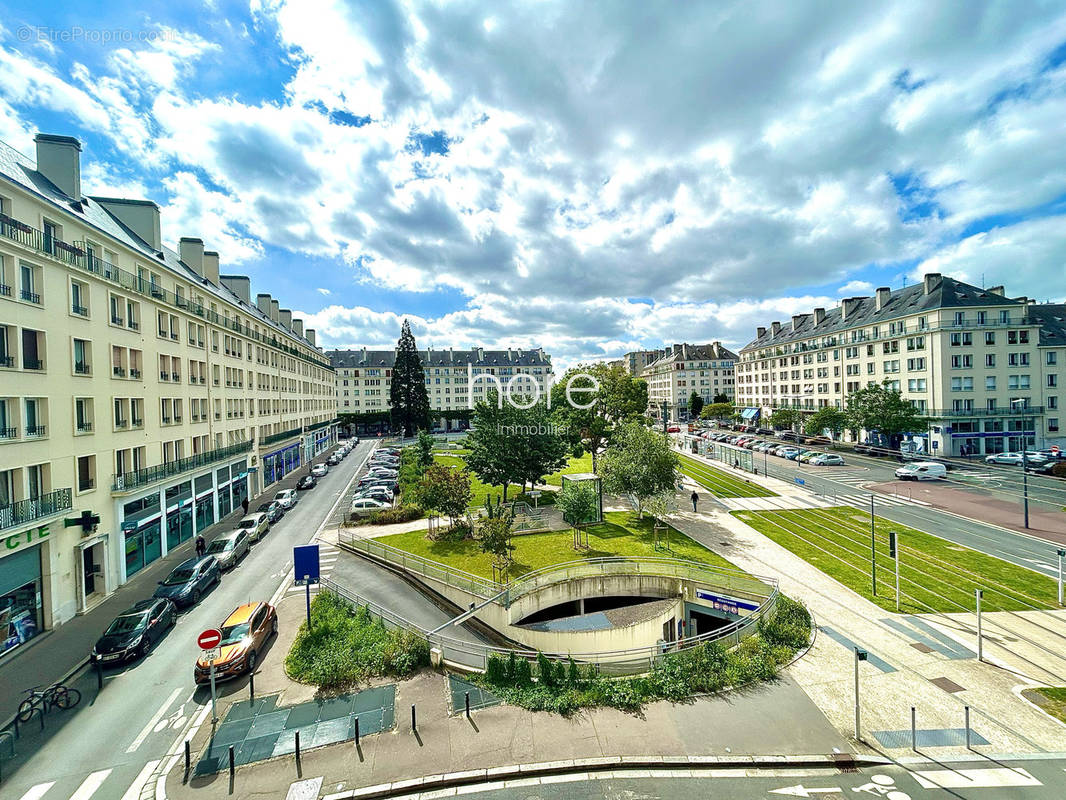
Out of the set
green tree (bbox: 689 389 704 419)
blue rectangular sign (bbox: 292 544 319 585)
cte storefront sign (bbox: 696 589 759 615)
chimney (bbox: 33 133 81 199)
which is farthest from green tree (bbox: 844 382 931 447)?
chimney (bbox: 33 133 81 199)

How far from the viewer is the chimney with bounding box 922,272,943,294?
179ft

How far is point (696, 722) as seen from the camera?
11539 mm

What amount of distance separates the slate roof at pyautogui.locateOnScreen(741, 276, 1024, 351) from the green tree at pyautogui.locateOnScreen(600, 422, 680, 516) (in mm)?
46013

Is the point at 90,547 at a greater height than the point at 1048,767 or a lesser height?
greater

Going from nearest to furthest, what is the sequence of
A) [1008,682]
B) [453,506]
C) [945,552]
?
[1008,682]
[945,552]
[453,506]

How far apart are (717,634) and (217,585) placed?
913 inches

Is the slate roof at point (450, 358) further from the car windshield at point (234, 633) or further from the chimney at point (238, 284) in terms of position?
the car windshield at point (234, 633)

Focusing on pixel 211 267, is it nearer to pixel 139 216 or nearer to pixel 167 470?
pixel 139 216

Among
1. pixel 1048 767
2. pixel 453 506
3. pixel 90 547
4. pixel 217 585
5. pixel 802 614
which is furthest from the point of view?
pixel 453 506

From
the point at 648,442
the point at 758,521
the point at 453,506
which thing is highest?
the point at 648,442

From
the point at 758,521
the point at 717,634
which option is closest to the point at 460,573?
the point at 717,634

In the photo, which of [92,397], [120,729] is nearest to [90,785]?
[120,729]

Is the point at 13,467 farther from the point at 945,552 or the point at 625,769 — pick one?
the point at 945,552

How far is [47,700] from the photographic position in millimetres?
12852
